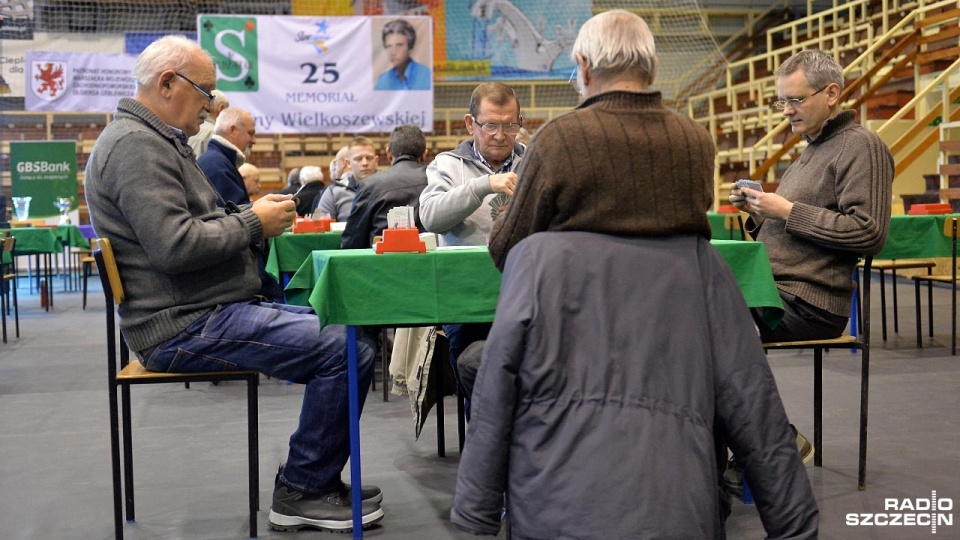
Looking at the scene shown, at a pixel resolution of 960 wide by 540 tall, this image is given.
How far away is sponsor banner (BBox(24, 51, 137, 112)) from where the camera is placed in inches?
393

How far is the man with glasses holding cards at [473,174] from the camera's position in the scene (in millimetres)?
2924

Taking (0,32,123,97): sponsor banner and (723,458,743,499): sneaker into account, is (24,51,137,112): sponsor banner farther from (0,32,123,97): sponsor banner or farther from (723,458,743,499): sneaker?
(723,458,743,499): sneaker

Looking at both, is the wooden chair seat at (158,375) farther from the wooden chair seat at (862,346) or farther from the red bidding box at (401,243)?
the wooden chair seat at (862,346)

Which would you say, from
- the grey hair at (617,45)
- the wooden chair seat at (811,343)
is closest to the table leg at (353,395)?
the grey hair at (617,45)

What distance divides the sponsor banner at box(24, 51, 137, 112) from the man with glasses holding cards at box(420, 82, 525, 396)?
7739 mm

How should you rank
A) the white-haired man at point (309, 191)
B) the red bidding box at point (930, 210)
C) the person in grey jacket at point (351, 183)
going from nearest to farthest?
the red bidding box at point (930, 210) < the person in grey jacket at point (351, 183) < the white-haired man at point (309, 191)

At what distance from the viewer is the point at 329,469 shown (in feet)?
8.66

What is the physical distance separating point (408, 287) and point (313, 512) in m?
0.68

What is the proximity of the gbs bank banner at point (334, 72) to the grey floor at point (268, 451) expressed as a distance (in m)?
4.07

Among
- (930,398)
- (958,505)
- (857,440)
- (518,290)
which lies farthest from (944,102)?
(518,290)

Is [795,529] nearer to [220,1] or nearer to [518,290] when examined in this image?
[518,290]

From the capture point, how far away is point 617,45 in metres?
1.65

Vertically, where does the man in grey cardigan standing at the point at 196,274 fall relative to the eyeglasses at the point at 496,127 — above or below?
below

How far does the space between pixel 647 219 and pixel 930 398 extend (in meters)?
3.13
